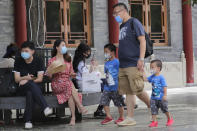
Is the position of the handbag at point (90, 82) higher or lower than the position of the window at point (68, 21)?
lower

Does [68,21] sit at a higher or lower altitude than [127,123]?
higher

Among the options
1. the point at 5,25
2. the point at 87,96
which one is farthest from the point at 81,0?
the point at 87,96

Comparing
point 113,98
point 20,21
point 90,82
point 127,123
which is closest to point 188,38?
point 20,21

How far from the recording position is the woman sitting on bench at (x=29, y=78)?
7.94 meters

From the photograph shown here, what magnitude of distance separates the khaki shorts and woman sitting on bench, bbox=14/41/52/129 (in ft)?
4.15

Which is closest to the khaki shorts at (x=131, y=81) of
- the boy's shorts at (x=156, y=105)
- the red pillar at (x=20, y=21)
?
the boy's shorts at (x=156, y=105)

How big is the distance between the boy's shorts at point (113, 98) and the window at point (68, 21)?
8821 millimetres

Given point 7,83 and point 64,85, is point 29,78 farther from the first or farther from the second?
point 64,85

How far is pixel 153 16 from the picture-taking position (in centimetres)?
1973

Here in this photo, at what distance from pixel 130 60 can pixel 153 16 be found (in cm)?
1223

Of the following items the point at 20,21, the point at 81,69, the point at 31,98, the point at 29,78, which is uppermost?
the point at 20,21

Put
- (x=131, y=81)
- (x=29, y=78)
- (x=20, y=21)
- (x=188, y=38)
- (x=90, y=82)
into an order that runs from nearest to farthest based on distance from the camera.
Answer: (x=131, y=81)
(x=29, y=78)
(x=90, y=82)
(x=20, y=21)
(x=188, y=38)

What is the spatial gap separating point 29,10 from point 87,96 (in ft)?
7.97

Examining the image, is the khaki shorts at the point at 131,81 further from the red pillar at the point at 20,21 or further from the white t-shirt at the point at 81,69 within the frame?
the red pillar at the point at 20,21
